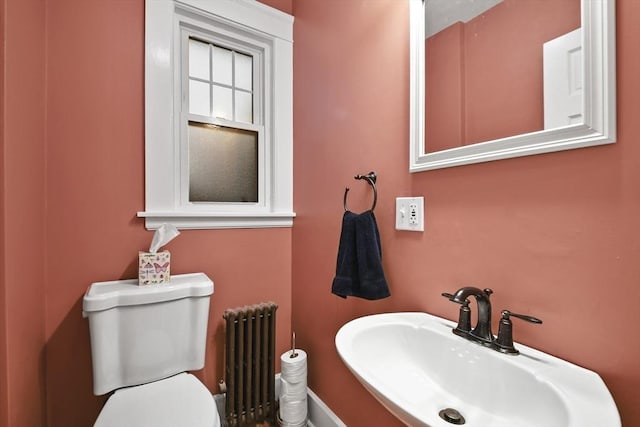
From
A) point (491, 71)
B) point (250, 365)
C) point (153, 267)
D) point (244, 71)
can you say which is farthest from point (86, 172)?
point (491, 71)

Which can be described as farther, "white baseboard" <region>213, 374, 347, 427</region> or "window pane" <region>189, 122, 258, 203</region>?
"window pane" <region>189, 122, 258, 203</region>

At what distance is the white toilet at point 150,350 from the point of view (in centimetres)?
99

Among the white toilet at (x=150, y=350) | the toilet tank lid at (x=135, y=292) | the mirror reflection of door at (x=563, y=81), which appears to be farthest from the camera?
the toilet tank lid at (x=135, y=292)

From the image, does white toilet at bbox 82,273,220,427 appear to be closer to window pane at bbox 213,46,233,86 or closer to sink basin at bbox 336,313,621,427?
sink basin at bbox 336,313,621,427

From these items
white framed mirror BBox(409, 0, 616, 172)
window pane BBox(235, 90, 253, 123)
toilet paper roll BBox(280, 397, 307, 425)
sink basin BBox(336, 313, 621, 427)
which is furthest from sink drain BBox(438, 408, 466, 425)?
window pane BBox(235, 90, 253, 123)

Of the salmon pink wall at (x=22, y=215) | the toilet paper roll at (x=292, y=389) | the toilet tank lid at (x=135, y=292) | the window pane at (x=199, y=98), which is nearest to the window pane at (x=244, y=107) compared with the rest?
the window pane at (x=199, y=98)

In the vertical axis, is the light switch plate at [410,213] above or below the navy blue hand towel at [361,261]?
above

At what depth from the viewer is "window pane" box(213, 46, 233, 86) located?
5.47 ft

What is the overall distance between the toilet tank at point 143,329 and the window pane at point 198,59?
1.11m

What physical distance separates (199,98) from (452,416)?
174 cm

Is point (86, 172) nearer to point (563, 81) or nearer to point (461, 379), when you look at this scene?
point (461, 379)

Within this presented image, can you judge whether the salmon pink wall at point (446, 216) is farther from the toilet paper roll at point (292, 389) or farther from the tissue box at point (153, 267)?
the tissue box at point (153, 267)

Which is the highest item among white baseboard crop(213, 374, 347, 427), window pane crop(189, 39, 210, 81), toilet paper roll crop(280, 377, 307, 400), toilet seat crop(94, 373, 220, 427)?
window pane crop(189, 39, 210, 81)

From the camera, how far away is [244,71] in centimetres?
176
